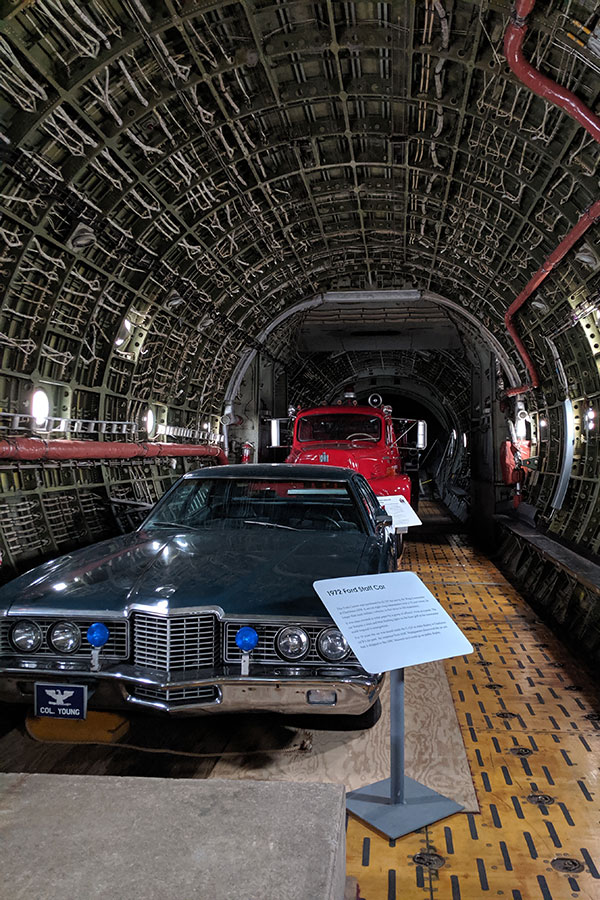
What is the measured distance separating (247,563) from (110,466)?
6859 millimetres

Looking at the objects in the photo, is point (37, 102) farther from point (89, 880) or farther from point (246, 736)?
point (89, 880)

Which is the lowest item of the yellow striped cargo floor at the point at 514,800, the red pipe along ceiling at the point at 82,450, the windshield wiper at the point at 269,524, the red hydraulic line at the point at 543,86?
the yellow striped cargo floor at the point at 514,800

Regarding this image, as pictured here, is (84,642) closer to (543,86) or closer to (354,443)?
(543,86)

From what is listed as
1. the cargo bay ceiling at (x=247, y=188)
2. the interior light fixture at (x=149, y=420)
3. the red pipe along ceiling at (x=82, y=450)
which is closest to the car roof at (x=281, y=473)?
the red pipe along ceiling at (x=82, y=450)

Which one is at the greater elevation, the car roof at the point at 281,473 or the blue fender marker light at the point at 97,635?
the car roof at the point at 281,473

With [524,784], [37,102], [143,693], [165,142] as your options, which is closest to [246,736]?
[143,693]

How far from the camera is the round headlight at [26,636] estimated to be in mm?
3605

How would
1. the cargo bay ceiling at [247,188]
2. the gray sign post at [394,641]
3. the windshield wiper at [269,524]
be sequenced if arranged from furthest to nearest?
the cargo bay ceiling at [247,188] < the windshield wiper at [269,524] < the gray sign post at [394,641]

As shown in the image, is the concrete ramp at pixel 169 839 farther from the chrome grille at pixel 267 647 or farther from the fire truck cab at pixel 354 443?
the fire truck cab at pixel 354 443

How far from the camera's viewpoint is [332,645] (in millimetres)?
3473

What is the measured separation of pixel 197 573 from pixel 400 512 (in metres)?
3.70

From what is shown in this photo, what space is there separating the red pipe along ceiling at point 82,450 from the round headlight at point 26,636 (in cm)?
385

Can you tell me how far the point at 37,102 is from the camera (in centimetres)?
637

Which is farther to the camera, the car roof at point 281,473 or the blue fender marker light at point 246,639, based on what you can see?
the car roof at point 281,473
